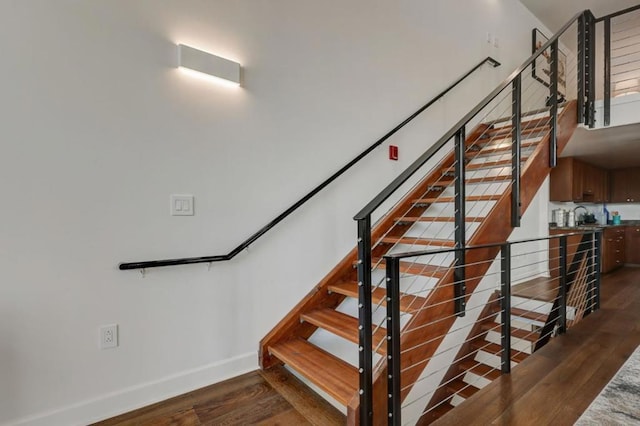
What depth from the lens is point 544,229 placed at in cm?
516

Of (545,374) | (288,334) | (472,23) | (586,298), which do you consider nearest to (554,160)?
(586,298)

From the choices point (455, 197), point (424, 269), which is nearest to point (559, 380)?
point (424, 269)

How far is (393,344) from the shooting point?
1.48 metres

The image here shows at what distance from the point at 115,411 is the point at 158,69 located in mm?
1916

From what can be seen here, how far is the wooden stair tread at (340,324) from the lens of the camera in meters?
1.93

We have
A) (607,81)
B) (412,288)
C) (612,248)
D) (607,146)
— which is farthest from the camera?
(612,248)

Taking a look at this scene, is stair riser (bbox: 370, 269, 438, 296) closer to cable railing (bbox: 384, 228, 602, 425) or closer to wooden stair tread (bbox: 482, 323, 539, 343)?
cable railing (bbox: 384, 228, 602, 425)

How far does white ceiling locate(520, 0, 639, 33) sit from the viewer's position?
16.1 ft

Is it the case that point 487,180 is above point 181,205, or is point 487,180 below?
above

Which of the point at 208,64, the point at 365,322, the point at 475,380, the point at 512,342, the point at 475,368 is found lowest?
the point at 475,380

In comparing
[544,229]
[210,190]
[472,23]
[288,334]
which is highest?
[472,23]

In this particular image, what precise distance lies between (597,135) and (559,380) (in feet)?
10.8

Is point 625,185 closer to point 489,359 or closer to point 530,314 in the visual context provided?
point 530,314

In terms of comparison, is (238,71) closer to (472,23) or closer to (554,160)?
(554,160)
